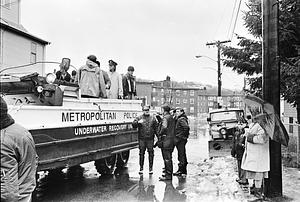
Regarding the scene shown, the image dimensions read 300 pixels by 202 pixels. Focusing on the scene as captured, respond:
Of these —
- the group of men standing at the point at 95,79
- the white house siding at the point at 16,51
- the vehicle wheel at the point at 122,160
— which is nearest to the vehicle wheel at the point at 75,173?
the vehicle wheel at the point at 122,160

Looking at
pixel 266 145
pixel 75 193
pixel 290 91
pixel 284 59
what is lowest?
pixel 75 193

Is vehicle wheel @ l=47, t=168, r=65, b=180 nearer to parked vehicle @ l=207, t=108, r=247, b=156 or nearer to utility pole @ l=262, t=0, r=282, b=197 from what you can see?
utility pole @ l=262, t=0, r=282, b=197

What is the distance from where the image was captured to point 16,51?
21969mm

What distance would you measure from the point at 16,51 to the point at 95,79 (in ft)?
46.5

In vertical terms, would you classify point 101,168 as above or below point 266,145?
below

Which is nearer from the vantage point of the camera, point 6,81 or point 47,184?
point 6,81

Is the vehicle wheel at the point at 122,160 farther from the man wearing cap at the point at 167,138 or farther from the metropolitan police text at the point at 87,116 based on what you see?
the man wearing cap at the point at 167,138

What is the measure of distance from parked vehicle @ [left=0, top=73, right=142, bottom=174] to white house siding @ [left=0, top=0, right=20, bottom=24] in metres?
16.2

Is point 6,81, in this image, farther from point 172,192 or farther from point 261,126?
point 261,126

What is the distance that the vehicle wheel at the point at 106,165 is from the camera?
32.1ft

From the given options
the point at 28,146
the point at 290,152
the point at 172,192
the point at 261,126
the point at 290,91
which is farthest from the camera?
the point at 290,152

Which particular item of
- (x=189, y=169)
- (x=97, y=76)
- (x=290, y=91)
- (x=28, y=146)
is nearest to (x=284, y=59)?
(x=290, y=91)

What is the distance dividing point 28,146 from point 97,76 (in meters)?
6.14

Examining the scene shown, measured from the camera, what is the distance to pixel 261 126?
676 centimetres
